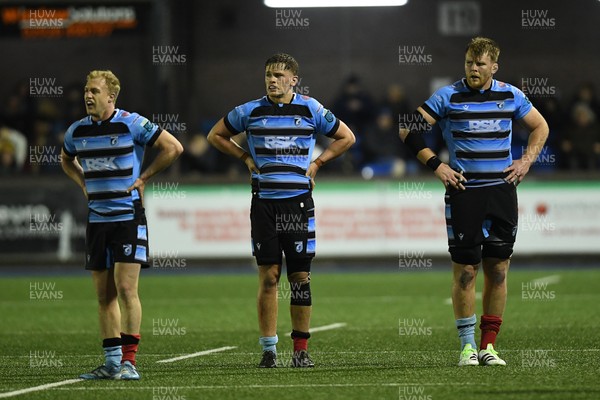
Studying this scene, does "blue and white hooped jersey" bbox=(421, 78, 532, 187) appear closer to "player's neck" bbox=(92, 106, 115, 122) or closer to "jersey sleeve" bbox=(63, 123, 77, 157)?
"player's neck" bbox=(92, 106, 115, 122)

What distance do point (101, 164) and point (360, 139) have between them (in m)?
14.3

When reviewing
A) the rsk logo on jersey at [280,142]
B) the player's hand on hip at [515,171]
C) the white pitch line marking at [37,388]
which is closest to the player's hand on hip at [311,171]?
the rsk logo on jersey at [280,142]

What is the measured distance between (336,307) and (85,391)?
7059 mm

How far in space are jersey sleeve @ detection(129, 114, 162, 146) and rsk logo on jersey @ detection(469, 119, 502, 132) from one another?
2.20 m

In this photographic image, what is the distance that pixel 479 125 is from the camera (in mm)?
9234

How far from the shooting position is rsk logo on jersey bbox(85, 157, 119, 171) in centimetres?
870

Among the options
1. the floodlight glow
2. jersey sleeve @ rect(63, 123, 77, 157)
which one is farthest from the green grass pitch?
the floodlight glow

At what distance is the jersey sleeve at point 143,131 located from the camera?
872 centimetres

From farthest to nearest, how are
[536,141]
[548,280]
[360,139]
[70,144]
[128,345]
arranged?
1. [360,139]
2. [548,280]
3. [536,141]
4. [70,144]
5. [128,345]

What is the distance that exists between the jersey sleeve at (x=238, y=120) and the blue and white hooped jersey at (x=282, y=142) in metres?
0.03

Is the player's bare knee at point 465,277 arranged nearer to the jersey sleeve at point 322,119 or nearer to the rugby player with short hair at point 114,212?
the jersey sleeve at point 322,119

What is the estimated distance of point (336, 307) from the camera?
582 inches

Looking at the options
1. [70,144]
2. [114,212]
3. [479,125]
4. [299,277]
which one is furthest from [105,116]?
[479,125]

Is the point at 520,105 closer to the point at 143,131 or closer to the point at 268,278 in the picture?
the point at 268,278
